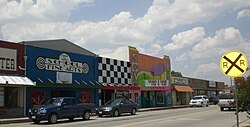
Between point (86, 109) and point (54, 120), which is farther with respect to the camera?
point (86, 109)

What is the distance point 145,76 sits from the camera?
42.9m

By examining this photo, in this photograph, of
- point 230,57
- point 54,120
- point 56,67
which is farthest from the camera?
point 56,67

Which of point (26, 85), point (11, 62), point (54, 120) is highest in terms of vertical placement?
point (11, 62)

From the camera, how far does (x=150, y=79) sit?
44000 millimetres

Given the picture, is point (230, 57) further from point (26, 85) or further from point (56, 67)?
point (56, 67)

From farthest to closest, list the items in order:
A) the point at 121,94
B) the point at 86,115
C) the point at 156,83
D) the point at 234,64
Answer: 1. the point at 156,83
2. the point at 121,94
3. the point at 86,115
4. the point at 234,64

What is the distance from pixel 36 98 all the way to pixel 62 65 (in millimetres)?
4139

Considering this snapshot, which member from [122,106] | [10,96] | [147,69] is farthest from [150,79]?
[10,96]

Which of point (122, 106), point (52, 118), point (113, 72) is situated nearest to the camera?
point (52, 118)

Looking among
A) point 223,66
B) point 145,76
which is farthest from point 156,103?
point 223,66

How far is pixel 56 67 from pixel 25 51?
355 centimetres

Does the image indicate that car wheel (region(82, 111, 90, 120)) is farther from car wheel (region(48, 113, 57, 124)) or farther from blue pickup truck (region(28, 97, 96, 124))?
car wheel (region(48, 113, 57, 124))

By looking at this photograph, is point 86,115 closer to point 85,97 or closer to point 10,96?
point 10,96

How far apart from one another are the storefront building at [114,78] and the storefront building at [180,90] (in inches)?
525
